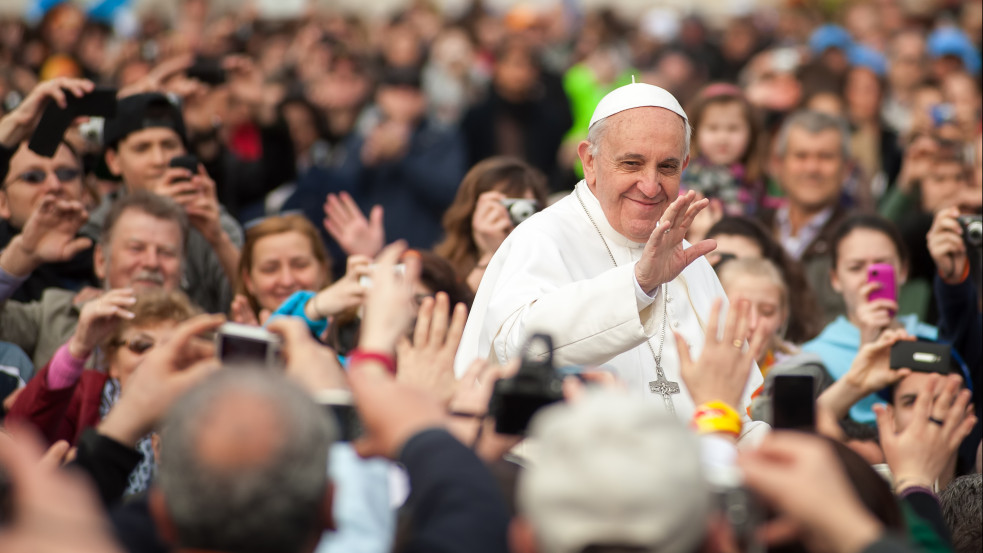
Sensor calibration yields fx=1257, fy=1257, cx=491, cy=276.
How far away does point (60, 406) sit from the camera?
466cm

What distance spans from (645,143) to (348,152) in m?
5.79

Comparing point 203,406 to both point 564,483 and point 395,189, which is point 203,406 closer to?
point 564,483

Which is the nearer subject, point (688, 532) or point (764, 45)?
point (688, 532)

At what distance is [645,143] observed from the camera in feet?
14.6

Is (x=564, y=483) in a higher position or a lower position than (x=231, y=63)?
lower

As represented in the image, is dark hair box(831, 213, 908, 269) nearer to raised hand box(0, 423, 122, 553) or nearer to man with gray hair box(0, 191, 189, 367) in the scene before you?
man with gray hair box(0, 191, 189, 367)

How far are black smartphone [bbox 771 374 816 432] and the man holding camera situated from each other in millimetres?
3837

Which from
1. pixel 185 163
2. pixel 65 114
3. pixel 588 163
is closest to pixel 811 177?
pixel 588 163

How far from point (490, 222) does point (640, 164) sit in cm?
154

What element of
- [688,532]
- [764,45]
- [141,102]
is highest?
[764,45]

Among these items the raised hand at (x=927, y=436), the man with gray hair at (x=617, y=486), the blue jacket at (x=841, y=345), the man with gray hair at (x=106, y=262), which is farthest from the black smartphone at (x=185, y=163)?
the man with gray hair at (x=617, y=486)

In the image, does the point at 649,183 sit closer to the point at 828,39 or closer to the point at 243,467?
the point at 243,467

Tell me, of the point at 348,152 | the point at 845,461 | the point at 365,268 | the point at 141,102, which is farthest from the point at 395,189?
the point at 845,461

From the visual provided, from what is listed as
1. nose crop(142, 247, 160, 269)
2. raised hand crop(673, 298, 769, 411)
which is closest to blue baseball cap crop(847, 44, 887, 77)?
nose crop(142, 247, 160, 269)
